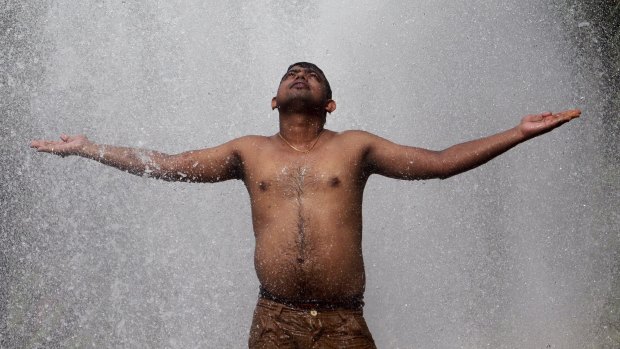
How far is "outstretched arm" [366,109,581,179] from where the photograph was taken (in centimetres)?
434

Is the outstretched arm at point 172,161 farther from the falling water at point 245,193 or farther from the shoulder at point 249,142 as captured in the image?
the falling water at point 245,193

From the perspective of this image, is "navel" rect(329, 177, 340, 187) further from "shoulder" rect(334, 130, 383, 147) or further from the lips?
the lips

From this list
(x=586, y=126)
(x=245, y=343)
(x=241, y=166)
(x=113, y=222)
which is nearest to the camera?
(x=241, y=166)

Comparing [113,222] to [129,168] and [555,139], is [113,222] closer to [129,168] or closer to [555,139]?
[129,168]

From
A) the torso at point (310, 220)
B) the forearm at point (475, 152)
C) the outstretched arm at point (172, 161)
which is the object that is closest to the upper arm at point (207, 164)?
the outstretched arm at point (172, 161)

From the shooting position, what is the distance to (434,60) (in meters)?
8.20

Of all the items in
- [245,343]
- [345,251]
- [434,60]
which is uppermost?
[434,60]

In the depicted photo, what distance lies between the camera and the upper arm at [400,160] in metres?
4.53

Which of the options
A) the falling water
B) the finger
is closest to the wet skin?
the finger

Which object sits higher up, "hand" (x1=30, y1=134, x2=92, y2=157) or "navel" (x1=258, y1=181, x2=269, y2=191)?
"hand" (x1=30, y1=134, x2=92, y2=157)

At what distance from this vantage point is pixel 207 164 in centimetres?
473

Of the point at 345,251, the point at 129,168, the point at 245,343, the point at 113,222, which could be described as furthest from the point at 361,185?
the point at 113,222

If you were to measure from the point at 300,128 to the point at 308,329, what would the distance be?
1028mm

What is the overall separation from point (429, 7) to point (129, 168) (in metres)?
4.48
